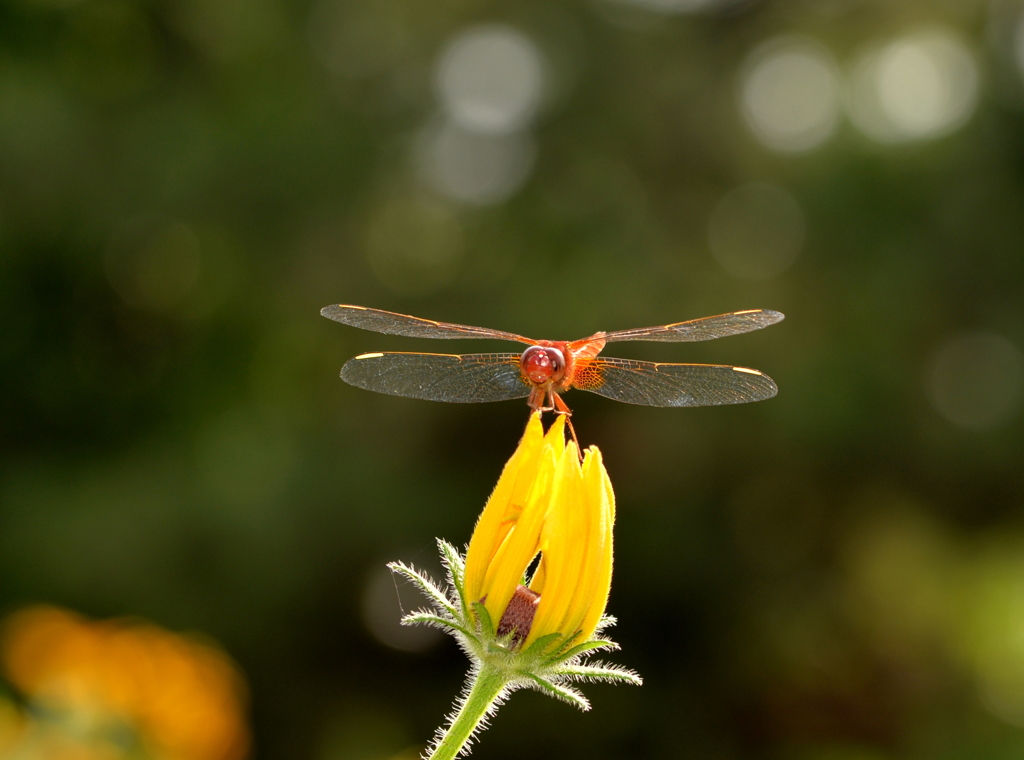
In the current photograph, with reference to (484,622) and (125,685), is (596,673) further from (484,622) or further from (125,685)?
(125,685)

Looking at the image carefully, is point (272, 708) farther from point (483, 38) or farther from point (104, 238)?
point (483, 38)

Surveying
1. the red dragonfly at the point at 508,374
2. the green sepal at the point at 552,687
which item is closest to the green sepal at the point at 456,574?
the green sepal at the point at 552,687

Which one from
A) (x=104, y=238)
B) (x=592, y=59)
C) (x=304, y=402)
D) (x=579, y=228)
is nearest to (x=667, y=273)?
(x=579, y=228)

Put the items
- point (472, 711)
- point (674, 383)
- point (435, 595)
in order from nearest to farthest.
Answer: point (472, 711)
point (435, 595)
point (674, 383)

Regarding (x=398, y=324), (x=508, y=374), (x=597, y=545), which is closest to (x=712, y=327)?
(x=508, y=374)

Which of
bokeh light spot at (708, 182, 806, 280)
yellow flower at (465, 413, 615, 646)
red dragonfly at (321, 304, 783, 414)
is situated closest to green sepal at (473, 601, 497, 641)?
yellow flower at (465, 413, 615, 646)

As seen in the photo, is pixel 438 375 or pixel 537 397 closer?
pixel 537 397
